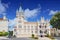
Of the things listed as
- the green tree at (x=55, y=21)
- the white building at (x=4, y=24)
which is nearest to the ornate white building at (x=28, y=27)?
the green tree at (x=55, y=21)

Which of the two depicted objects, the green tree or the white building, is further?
the green tree

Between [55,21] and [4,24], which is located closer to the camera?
[4,24]

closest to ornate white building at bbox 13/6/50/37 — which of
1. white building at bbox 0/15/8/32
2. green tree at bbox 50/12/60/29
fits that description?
green tree at bbox 50/12/60/29

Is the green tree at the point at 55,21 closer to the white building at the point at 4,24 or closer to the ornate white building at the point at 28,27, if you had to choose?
the ornate white building at the point at 28,27

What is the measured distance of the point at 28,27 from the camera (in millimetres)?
2992

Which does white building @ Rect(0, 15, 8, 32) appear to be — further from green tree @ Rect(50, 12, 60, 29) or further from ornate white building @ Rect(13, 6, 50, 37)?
green tree @ Rect(50, 12, 60, 29)

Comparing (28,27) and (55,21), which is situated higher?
(55,21)

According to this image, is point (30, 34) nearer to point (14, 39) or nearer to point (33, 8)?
point (14, 39)

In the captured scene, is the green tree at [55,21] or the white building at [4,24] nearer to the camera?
the white building at [4,24]

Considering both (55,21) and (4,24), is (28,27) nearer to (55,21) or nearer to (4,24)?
(4,24)

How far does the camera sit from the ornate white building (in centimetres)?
297

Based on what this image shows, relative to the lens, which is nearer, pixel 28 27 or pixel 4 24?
pixel 4 24

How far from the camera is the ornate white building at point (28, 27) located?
2967 millimetres

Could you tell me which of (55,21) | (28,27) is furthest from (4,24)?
(55,21)
